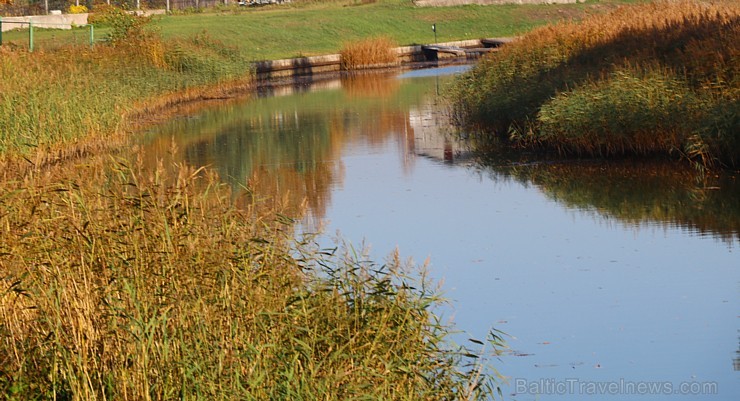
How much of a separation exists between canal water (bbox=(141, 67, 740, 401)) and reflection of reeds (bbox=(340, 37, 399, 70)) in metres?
21.2

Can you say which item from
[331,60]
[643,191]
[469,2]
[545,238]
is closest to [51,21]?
[331,60]

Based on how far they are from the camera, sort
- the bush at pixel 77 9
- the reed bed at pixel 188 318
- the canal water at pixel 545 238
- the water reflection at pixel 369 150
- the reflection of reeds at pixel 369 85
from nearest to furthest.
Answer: the reed bed at pixel 188 318 < the canal water at pixel 545 238 < the water reflection at pixel 369 150 < the reflection of reeds at pixel 369 85 < the bush at pixel 77 9

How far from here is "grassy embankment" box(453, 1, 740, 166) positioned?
17.8 m

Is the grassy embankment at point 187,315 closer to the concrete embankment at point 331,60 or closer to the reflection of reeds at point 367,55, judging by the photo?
the concrete embankment at point 331,60

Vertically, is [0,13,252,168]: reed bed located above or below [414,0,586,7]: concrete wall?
below

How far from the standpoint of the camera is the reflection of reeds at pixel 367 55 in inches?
1876

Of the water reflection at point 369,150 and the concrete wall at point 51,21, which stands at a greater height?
the concrete wall at point 51,21

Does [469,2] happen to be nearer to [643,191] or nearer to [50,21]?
[50,21]

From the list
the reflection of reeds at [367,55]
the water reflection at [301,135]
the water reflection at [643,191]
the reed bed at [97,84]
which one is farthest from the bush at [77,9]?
the water reflection at [643,191]

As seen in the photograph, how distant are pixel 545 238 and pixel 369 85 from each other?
83.6ft

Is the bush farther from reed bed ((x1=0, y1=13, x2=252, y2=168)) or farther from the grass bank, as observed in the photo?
reed bed ((x1=0, y1=13, x2=252, y2=168))

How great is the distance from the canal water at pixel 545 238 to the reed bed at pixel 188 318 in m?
0.73

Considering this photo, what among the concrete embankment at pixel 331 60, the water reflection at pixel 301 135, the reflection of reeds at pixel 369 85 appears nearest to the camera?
the water reflection at pixel 301 135

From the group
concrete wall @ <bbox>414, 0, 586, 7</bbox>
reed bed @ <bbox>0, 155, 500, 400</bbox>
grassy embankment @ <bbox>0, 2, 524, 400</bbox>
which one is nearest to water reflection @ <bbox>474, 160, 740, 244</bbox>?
reed bed @ <bbox>0, 155, 500, 400</bbox>
